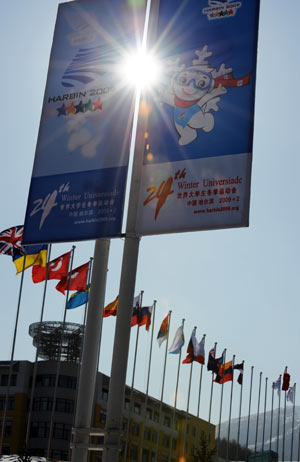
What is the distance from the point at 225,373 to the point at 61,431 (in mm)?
31345

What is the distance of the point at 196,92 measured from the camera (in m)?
15.9

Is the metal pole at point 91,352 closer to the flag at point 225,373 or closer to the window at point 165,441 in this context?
the flag at point 225,373

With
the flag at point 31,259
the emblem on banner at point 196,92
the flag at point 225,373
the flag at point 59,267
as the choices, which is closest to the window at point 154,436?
the flag at point 225,373

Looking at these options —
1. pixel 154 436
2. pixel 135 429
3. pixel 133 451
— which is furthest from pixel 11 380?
pixel 154 436

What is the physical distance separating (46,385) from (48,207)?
82052 mm

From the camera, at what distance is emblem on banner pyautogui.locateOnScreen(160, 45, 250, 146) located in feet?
51.4

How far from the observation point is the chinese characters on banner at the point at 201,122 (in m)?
15.0

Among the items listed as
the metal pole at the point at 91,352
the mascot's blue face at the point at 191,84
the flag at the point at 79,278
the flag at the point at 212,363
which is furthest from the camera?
the flag at the point at 212,363

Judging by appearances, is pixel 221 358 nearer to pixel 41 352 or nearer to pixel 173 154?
pixel 41 352

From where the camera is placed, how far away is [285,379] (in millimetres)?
79375

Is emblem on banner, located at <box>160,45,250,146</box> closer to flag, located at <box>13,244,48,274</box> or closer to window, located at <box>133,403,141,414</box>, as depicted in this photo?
flag, located at <box>13,244,48,274</box>

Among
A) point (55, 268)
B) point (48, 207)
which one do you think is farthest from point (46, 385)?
point (48, 207)

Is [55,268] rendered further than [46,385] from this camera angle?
No

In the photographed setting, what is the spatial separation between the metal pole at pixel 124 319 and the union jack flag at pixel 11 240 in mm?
27918
